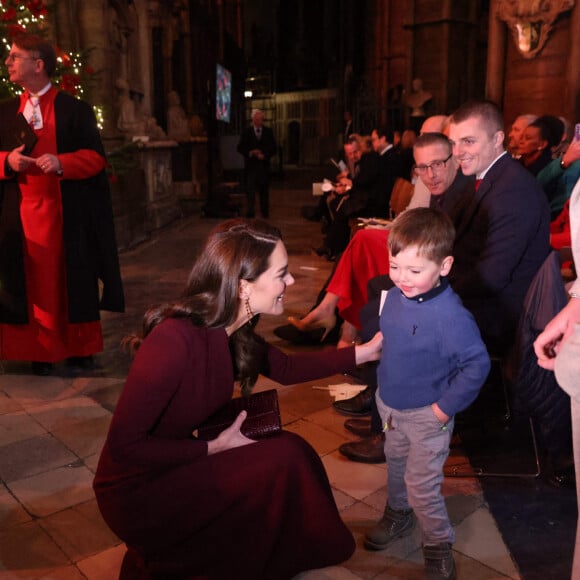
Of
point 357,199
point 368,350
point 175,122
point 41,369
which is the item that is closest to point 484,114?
point 368,350

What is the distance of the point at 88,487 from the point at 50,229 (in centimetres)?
199

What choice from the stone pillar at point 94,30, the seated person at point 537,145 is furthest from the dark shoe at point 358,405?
the stone pillar at point 94,30

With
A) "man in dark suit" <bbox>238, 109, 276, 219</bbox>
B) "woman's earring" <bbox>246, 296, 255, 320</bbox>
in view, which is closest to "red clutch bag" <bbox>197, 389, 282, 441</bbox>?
"woman's earring" <bbox>246, 296, 255, 320</bbox>

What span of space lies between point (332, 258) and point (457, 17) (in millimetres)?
13250

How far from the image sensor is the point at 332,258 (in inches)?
324

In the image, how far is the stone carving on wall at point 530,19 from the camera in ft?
30.4

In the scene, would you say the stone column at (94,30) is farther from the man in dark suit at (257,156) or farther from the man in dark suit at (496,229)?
the man in dark suit at (496,229)

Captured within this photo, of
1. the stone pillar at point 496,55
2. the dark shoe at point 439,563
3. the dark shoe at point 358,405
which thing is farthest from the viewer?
the stone pillar at point 496,55

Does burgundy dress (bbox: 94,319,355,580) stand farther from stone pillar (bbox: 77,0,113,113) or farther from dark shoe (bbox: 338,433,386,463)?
stone pillar (bbox: 77,0,113,113)

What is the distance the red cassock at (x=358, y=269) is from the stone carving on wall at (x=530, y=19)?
6.96 metres

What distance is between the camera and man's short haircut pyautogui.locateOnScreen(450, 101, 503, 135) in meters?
3.10

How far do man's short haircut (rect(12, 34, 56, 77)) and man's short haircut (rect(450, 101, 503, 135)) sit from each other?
2601 mm

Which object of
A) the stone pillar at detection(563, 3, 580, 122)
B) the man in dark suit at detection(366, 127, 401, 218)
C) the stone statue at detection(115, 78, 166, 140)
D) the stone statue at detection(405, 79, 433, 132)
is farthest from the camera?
the stone statue at detection(405, 79, 433, 132)

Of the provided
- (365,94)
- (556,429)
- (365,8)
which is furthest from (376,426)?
(365,8)
